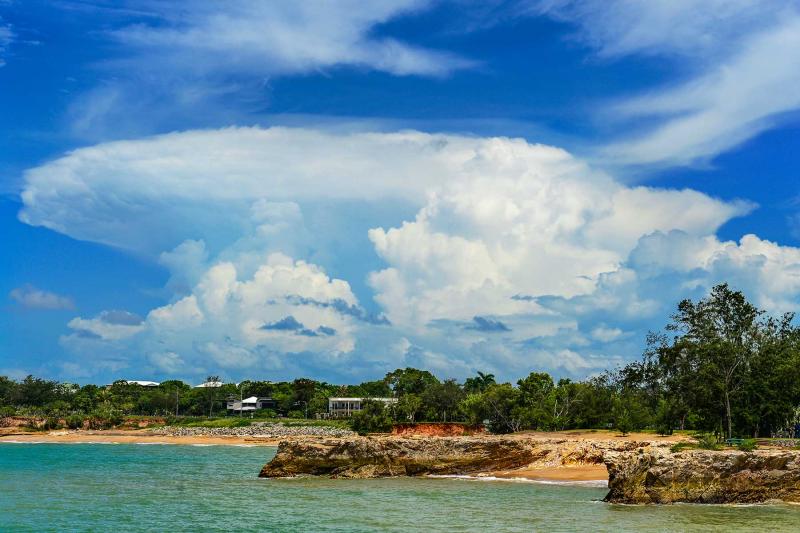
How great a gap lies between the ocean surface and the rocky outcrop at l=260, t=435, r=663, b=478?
7.81ft

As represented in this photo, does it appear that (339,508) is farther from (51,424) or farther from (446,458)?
(51,424)

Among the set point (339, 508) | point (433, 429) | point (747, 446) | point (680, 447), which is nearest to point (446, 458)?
point (680, 447)

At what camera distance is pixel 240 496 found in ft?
156

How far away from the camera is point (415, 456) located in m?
58.8

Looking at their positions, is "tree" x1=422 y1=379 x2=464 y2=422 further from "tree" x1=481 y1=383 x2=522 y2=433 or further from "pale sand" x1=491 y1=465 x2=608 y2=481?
"pale sand" x1=491 y1=465 x2=608 y2=481

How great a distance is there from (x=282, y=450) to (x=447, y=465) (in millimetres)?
12370

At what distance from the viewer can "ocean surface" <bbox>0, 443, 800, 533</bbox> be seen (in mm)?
35094

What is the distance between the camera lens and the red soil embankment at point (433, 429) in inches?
4867

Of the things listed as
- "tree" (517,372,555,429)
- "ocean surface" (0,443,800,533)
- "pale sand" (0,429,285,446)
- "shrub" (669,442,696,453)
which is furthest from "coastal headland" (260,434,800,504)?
"pale sand" (0,429,285,446)

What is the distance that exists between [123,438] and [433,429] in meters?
61.4

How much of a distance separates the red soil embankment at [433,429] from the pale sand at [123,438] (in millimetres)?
21603

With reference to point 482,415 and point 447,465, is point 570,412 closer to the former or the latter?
point 482,415

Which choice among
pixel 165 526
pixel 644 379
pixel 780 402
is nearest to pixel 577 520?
pixel 165 526

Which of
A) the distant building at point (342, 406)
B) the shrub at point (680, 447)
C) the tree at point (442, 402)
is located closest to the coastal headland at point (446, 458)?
the shrub at point (680, 447)
